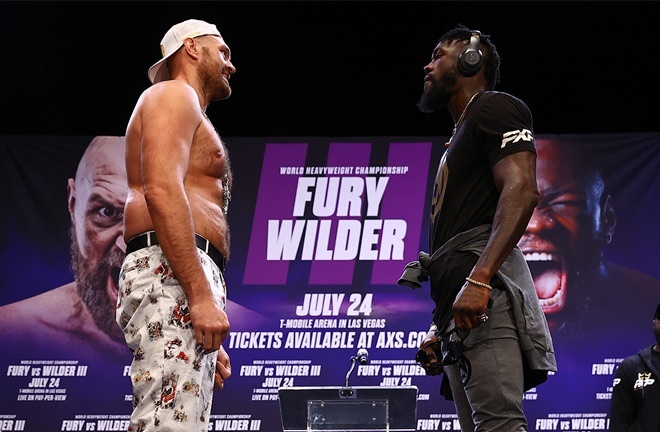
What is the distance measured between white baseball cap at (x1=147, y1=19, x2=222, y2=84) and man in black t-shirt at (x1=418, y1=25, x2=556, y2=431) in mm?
836

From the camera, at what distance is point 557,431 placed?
5457mm

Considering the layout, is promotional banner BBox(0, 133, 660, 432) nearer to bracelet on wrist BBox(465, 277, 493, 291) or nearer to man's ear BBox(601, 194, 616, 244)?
man's ear BBox(601, 194, 616, 244)

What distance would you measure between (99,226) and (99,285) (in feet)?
1.40

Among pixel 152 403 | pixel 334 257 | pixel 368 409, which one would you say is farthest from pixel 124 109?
pixel 152 403

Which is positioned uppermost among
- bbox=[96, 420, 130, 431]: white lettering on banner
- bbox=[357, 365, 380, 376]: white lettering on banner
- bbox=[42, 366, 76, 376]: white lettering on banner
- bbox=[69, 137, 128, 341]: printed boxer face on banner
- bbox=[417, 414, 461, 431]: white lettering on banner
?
bbox=[69, 137, 128, 341]: printed boxer face on banner

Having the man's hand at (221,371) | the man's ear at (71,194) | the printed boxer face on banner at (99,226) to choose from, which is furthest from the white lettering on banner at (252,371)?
the man's hand at (221,371)

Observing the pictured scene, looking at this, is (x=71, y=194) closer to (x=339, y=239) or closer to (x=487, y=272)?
(x=339, y=239)

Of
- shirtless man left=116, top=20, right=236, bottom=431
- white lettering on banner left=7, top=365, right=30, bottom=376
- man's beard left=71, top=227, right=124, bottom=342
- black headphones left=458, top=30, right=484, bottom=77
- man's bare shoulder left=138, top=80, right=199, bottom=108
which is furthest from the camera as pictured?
man's beard left=71, top=227, right=124, bottom=342

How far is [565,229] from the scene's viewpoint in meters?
5.85

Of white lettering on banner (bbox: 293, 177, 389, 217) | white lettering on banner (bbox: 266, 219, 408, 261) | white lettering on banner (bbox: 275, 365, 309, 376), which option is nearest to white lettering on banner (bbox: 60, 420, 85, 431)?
white lettering on banner (bbox: 275, 365, 309, 376)

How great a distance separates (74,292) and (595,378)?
362 centimetres

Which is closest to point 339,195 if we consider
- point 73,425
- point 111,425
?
point 111,425

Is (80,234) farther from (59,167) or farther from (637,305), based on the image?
(637,305)

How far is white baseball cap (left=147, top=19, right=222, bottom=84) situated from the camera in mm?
2516
